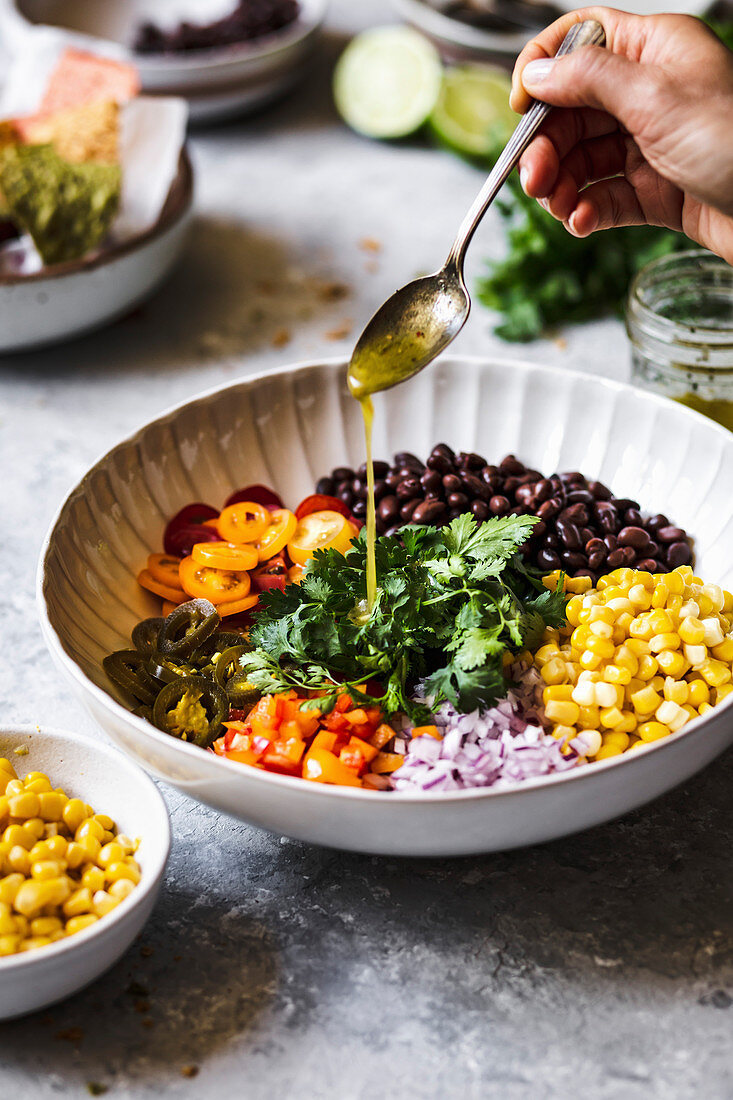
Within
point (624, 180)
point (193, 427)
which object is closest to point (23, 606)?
point (193, 427)

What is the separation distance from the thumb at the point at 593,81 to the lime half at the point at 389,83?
104 inches

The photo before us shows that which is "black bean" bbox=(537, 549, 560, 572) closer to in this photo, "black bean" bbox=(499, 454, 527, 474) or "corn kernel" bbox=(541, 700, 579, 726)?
"black bean" bbox=(499, 454, 527, 474)

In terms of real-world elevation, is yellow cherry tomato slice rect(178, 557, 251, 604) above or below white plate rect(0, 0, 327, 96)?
below

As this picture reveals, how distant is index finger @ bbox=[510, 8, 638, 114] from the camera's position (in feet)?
7.34

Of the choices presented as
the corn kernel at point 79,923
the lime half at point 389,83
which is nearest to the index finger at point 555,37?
the corn kernel at point 79,923

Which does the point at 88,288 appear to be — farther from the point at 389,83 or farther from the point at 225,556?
the point at 389,83

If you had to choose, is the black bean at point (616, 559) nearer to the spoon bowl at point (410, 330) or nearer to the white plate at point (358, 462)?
the white plate at point (358, 462)

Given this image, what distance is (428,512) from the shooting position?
2.36 m

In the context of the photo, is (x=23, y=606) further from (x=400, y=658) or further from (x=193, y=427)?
(x=400, y=658)

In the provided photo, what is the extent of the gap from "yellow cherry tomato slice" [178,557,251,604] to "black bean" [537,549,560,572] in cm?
66

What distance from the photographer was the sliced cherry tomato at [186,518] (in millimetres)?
2502

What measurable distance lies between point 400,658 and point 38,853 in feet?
2.36

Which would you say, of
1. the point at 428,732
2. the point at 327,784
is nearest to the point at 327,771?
the point at 327,784

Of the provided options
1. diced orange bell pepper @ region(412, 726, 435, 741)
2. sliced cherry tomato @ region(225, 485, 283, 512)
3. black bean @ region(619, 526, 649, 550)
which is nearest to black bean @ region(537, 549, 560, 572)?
black bean @ region(619, 526, 649, 550)
